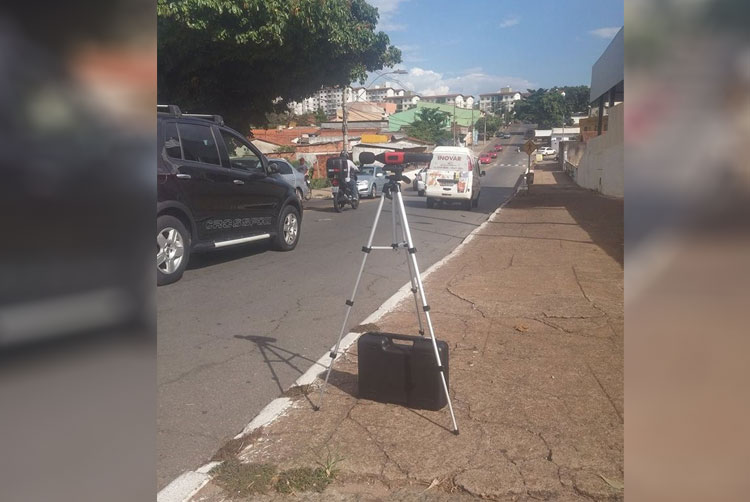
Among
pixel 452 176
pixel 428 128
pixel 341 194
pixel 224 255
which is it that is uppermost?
pixel 428 128

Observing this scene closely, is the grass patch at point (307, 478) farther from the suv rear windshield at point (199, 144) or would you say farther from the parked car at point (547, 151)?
the parked car at point (547, 151)

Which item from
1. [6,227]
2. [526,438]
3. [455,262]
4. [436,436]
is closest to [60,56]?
[6,227]

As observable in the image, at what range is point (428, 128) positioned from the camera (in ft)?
128

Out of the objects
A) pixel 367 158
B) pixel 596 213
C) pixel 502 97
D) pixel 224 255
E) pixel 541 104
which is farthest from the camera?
pixel 596 213

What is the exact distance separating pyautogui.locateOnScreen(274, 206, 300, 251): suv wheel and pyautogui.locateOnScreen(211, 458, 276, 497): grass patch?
667 cm

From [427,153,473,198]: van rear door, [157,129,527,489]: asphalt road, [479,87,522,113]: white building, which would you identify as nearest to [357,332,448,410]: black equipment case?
[157,129,527,489]: asphalt road

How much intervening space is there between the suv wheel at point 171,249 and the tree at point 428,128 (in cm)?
2773

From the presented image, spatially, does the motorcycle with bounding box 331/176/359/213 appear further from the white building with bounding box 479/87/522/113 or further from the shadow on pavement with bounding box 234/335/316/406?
the shadow on pavement with bounding box 234/335/316/406

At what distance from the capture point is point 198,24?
41.7 ft

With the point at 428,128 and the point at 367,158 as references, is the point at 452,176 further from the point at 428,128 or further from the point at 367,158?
the point at 428,128

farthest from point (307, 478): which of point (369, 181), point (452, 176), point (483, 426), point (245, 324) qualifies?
point (369, 181)

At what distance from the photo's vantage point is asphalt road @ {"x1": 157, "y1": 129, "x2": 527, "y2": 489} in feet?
12.7

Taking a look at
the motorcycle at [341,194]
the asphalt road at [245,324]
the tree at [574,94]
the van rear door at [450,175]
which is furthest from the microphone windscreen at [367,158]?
the van rear door at [450,175]

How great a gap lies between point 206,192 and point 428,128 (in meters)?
32.3
